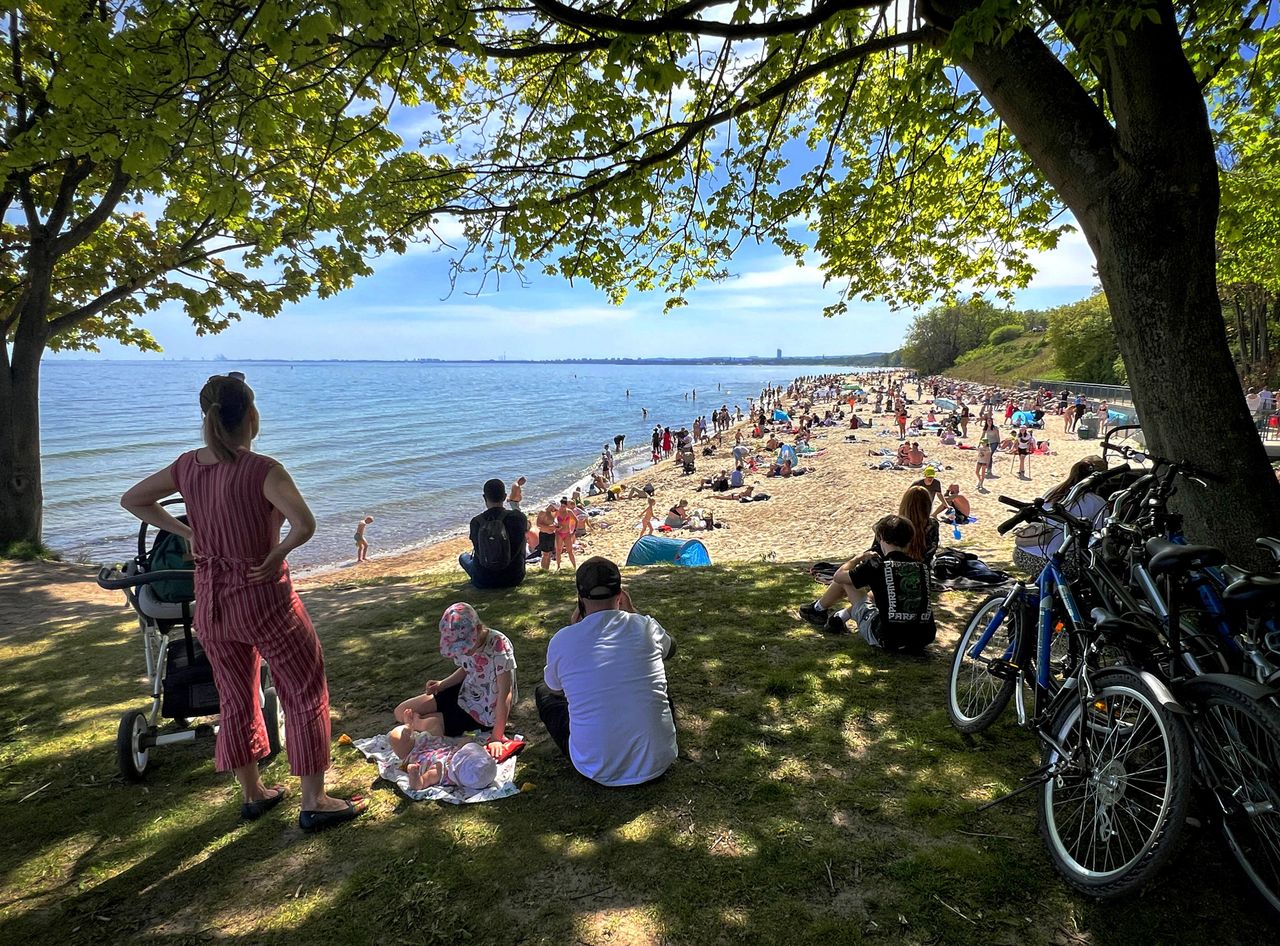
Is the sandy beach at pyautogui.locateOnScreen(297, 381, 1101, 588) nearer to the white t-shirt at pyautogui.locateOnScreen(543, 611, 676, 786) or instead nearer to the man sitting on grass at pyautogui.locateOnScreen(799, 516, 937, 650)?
the man sitting on grass at pyautogui.locateOnScreen(799, 516, 937, 650)

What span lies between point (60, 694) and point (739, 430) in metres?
40.9

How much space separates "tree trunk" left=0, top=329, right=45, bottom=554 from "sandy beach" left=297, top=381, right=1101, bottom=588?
15.4ft

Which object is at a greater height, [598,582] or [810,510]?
[598,582]

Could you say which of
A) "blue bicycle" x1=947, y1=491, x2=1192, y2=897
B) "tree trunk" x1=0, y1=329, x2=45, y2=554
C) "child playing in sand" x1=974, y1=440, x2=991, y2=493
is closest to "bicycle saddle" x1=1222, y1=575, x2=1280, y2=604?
"blue bicycle" x1=947, y1=491, x2=1192, y2=897

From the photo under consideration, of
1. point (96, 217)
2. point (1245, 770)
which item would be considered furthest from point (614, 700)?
point (96, 217)

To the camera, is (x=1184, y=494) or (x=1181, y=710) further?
(x=1184, y=494)

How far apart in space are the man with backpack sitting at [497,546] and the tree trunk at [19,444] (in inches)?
328

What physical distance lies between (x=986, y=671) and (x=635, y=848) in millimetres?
2201

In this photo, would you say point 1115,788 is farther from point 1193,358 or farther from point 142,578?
point 142,578

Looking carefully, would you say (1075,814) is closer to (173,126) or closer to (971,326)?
(173,126)

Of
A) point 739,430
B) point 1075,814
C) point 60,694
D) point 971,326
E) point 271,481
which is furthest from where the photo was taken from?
point 971,326

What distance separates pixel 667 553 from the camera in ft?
36.0

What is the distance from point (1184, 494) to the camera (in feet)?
11.5

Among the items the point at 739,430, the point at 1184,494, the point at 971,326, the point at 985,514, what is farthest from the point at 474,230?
the point at 971,326
